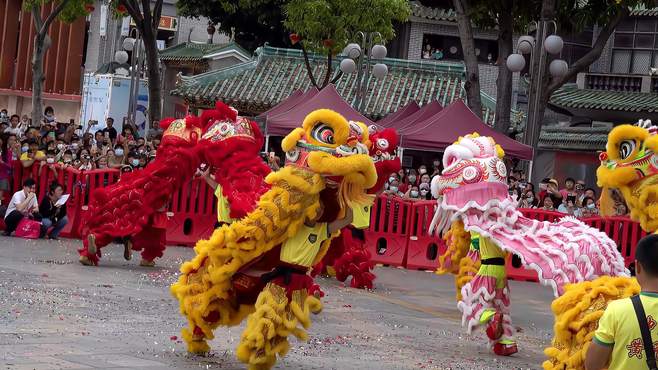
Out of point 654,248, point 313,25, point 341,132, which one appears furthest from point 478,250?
point 313,25

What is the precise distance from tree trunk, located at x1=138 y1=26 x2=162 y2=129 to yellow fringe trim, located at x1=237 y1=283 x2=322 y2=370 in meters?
15.2

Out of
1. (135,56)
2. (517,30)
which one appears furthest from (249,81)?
(517,30)

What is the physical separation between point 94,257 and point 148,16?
10.2 meters

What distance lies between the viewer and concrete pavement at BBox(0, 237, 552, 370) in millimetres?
8648

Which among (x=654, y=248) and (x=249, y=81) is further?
(x=249, y=81)

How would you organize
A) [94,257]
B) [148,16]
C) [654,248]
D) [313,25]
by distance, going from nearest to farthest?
[654,248] → [94,257] → [148,16] → [313,25]

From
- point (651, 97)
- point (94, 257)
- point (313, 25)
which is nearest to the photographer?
point (94, 257)

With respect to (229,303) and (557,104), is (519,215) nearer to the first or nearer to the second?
(229,303)

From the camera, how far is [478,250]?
11148 mm

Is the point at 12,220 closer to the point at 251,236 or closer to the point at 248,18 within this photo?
the point at 251,236

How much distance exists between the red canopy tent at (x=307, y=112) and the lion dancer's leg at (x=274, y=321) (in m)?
13.7

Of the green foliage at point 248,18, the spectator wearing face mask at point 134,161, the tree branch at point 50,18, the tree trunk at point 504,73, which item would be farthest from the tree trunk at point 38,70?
the tree trunk at point 504,73

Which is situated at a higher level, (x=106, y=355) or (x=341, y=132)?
(x=341, y=132)

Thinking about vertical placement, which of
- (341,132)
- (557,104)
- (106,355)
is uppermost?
(557,104)
